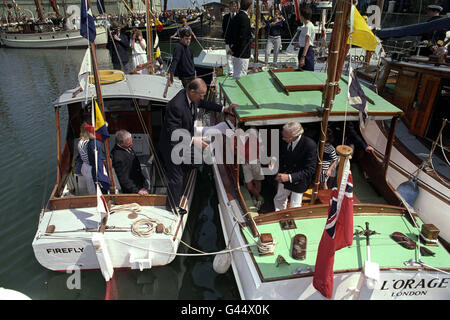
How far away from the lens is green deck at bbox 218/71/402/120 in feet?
14.6

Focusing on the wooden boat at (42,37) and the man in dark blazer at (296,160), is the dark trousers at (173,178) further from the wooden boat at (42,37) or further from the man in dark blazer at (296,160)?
the wooden boat at (42,37)

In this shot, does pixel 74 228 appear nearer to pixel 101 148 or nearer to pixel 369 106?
pixel 101 148

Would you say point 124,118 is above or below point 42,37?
above

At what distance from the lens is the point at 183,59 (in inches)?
358

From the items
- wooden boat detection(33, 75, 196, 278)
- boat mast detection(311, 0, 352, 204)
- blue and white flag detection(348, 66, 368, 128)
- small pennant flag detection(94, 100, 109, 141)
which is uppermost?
boat mast detection(311, 0, 352, 204)

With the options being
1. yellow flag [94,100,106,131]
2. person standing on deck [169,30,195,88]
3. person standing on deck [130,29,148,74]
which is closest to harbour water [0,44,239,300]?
yellow flag [94,100,106,131]

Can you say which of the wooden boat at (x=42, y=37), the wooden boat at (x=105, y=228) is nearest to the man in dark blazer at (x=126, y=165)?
the wooden boat at (x=105, y=228)

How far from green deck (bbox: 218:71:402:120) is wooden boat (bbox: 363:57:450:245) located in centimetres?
145

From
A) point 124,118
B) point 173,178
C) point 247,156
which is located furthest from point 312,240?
point 124,118

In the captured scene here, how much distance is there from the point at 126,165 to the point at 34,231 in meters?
2.78
